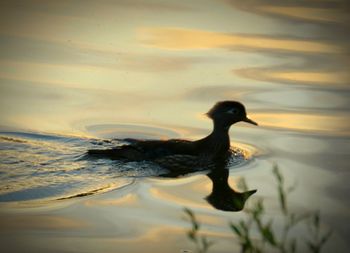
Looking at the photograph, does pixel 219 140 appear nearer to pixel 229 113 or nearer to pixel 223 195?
pixel 229 113

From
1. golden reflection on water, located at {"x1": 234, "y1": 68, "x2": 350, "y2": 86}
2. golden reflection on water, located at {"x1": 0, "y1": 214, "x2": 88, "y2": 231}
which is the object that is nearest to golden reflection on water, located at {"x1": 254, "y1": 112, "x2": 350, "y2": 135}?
golden reflection on water, located at {"x1": 234, "y1": 68, "x2": 350, "y2": 86}

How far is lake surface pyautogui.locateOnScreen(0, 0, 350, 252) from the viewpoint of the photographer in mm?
9367

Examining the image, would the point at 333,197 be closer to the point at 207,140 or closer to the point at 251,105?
the point at 207,140

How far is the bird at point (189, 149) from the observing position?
11.8 m

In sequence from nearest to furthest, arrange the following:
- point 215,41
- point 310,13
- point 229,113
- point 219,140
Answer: point 219,140 → point 229,113 → point 215,41 → point 310,13

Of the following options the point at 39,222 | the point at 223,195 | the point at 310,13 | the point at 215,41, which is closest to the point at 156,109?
the point at 223,195

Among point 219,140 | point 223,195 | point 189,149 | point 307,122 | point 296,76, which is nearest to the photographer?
point 223,195

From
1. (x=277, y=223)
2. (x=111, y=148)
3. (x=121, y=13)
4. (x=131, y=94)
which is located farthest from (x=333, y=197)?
(x=121, y=13)

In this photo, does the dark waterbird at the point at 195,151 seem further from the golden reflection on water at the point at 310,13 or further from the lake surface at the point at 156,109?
the golden reflection on water at the point at 310,13

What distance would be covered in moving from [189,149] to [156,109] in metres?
1.62

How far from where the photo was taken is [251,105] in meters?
14.1

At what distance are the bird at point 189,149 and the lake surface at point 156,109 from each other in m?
0.20

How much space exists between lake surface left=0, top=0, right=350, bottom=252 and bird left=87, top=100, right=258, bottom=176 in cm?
20

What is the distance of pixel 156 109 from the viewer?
13.6 meters
